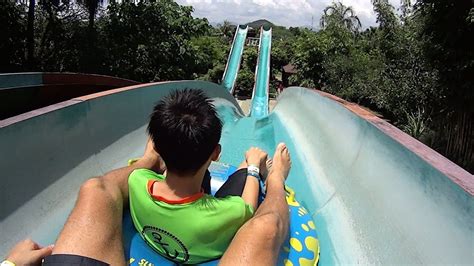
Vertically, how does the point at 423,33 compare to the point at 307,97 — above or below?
above

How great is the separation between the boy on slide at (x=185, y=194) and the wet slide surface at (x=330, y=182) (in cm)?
52

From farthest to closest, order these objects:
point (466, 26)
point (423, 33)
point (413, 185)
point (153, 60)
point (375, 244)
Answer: point (153, 60)
point (423, 33)
point (466, 26)
point (375, 244)
point (413, 185)

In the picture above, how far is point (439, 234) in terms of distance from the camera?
3.91 feet

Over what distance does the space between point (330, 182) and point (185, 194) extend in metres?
1.25

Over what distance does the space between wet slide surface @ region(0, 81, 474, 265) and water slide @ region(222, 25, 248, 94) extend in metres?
9.79

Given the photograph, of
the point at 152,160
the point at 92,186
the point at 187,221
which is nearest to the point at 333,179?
the point at 152,160

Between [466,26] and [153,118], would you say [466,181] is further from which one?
[466,26]

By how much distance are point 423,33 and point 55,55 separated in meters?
9.94

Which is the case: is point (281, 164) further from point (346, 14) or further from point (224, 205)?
point (346, 14)

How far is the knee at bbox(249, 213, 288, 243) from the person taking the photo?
118cm

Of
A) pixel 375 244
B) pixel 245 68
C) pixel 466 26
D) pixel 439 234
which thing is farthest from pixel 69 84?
pixel 245 68

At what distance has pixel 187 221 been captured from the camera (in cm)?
119

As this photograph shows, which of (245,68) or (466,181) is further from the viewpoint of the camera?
(245,68)

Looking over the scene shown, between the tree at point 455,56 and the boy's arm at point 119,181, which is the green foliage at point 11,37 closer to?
the tree at point 455,56
